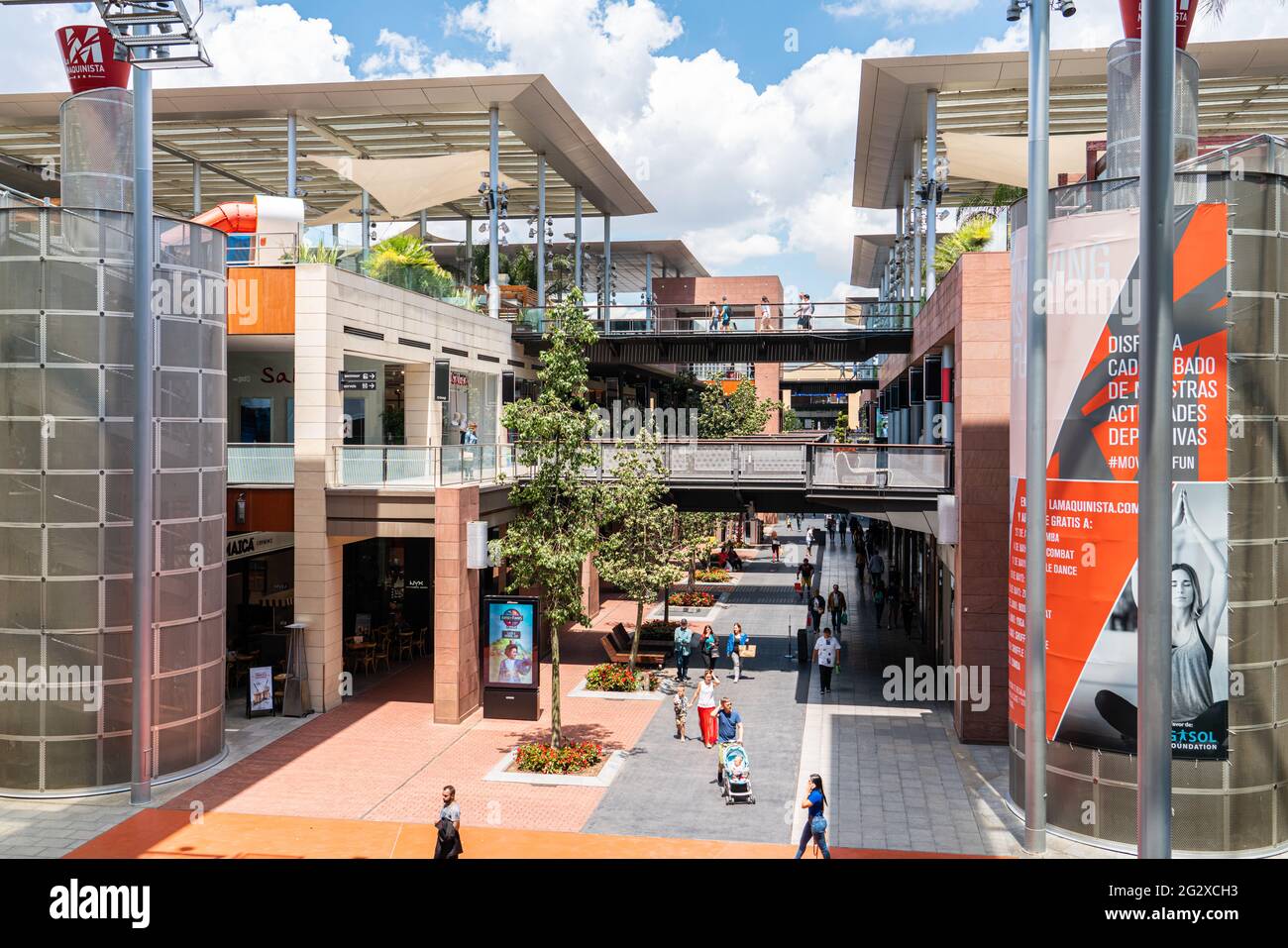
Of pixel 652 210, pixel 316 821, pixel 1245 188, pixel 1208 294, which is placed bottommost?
pixel 316 821

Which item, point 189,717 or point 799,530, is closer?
point 189,717

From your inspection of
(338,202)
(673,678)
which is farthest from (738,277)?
(673,678)

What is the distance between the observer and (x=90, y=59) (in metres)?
16.8

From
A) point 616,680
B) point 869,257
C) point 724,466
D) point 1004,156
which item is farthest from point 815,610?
point 869,257

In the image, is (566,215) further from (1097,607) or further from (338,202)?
(1097,607)

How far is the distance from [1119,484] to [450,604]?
506 inches

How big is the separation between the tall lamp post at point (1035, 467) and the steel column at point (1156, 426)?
6.37m

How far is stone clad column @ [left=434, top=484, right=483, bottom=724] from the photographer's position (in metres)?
20.5

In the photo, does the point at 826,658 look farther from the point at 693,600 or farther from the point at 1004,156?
the point at 1004,156

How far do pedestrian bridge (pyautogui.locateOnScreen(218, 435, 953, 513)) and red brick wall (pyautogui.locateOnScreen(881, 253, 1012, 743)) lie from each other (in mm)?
2205

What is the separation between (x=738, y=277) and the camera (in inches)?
2889

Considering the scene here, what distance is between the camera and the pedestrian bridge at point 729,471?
21.3 metres

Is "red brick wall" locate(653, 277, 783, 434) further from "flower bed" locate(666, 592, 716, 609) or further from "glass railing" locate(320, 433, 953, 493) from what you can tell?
"glass railing" locate(320, 433, 953, 493)

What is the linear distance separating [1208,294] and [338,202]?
44.8m
